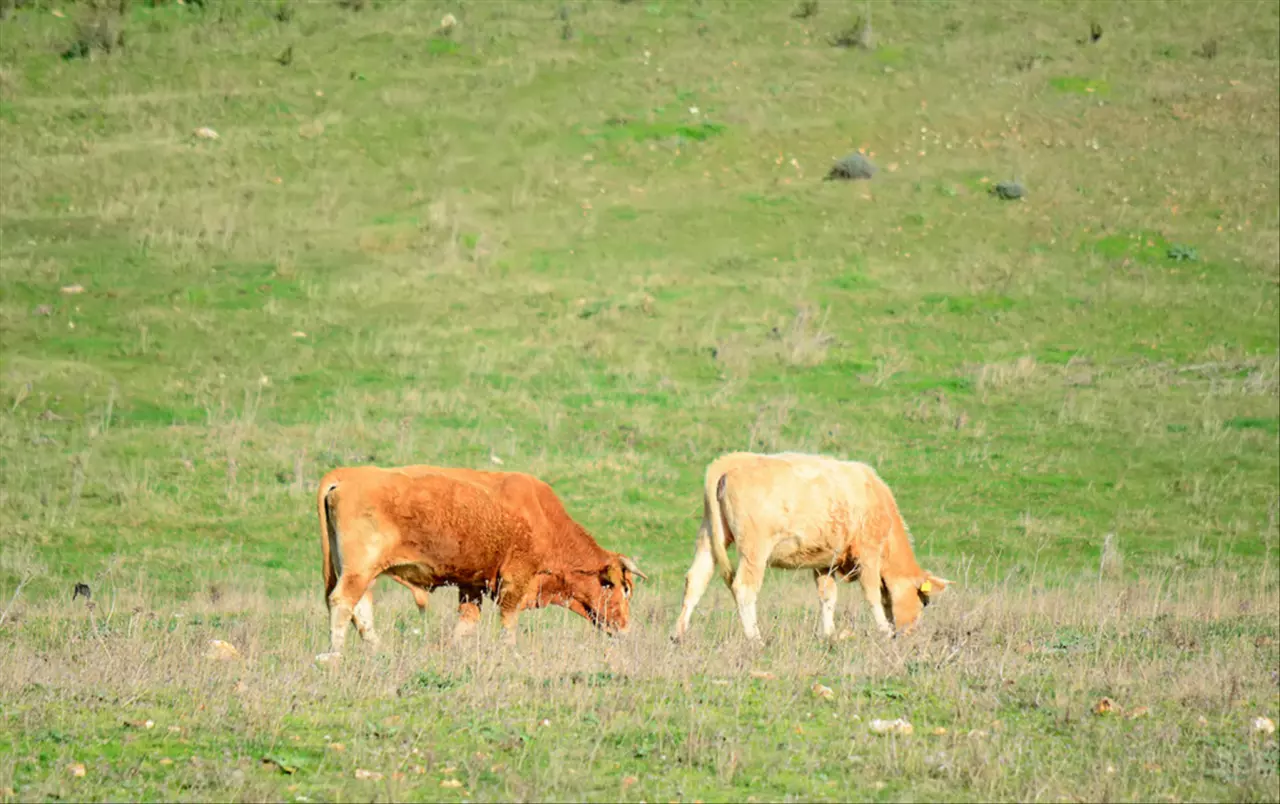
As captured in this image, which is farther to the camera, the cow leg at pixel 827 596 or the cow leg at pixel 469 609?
the cow leg at pixel 827 596

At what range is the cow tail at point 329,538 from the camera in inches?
524

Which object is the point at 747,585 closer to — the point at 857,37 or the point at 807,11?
the point at 857,37

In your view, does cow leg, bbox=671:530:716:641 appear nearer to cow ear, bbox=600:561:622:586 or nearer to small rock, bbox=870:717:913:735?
cow ear, bbox=600:561:622:586

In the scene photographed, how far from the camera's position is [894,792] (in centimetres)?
844

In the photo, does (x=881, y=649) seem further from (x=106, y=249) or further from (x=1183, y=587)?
(x=106, y=249)

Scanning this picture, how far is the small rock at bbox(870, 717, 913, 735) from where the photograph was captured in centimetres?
941

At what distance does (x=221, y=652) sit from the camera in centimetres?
1206

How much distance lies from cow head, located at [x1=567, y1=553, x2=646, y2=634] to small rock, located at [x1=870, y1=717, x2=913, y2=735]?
5188 mm

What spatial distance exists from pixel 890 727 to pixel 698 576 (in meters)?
4.87

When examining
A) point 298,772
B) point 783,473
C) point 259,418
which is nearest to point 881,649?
point 783,473

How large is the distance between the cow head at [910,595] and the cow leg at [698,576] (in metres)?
1.74

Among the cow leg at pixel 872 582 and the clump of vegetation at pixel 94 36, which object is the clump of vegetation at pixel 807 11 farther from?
the cow leg at pixel 872 582

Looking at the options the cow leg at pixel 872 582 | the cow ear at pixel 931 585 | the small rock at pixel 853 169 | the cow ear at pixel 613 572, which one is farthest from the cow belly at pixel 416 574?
the small rock at pixel 853 169

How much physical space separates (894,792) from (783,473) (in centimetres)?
597
